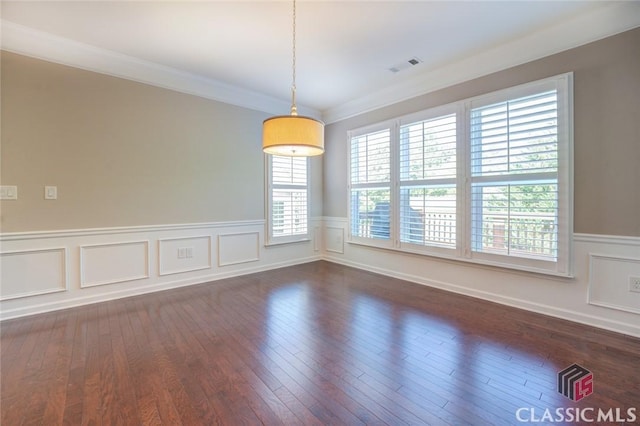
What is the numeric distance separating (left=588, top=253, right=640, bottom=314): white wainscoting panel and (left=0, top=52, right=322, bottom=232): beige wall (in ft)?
13.9

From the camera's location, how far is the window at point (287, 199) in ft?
15.7

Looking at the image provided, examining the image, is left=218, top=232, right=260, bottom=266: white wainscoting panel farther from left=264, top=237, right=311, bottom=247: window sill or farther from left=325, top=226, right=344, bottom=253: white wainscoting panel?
left=325, top=226, right=344, bottom=253: white wainscoting panel

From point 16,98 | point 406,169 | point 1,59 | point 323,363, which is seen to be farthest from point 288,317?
point 1,59

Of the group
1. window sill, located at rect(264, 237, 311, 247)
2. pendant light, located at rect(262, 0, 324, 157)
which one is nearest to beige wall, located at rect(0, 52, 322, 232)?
window sill, located at rect(264, 237, 311, 247)

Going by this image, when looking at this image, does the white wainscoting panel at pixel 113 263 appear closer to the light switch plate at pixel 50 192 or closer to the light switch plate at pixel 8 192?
the light switch plate at pixel 50 192

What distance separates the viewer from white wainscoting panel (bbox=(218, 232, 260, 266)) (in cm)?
427

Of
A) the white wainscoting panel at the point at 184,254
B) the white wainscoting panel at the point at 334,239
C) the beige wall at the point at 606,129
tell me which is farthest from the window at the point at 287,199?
the beige wall at the point at 606,129

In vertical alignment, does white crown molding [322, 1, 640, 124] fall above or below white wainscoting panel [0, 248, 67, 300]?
above

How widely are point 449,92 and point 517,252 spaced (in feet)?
6.98

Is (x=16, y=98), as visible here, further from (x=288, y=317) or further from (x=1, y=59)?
(x=288, y=317)

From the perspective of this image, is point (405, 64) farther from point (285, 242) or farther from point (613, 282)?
point (285, 242)

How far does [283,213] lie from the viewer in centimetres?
496

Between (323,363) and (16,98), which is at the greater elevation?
(16,98)

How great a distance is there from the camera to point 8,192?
2.78 meters
